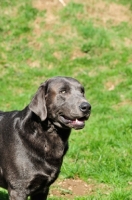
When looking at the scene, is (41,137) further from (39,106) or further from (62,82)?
(62,82)

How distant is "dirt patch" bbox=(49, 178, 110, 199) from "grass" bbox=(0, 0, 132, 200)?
0.16 metres

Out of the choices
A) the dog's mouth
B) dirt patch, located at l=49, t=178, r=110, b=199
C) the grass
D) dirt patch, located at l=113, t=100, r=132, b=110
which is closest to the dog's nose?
the dog's mouth

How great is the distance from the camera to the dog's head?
13.2ft

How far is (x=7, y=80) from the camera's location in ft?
36.0

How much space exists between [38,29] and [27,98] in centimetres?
360

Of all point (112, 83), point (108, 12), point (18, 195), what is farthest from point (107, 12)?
point (18, 195)

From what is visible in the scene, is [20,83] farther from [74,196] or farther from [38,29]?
[74,196]

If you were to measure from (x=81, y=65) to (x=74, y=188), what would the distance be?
6.04m

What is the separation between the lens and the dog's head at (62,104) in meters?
4.04

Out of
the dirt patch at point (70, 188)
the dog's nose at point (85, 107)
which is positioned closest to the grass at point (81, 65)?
the dirt patch at point (70, 188)

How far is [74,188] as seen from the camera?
5.70 m

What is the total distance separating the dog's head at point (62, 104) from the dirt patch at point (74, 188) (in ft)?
5.50

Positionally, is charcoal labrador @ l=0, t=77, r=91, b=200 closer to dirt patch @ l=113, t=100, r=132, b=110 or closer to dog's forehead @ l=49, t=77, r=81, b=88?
dog's forehead @ l=49, t=77, r=81, b=88

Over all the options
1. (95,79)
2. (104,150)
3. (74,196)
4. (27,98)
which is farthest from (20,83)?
(74,196)
